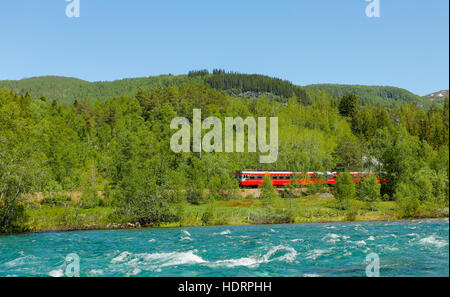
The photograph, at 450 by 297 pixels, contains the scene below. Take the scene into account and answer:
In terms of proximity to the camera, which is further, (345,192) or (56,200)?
(345,192)

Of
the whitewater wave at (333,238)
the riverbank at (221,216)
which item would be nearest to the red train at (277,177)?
the riverbank at (221,216)

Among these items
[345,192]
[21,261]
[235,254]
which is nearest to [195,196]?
[345,192]

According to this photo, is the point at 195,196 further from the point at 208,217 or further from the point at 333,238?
the point at 333,238

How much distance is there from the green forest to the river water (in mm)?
4158

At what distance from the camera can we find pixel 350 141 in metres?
98.3

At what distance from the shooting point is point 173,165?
84562mm

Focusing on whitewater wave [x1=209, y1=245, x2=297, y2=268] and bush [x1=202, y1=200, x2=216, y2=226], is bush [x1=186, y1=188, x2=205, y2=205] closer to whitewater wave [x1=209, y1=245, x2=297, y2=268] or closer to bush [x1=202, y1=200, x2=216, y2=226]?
bush [x1=202, y1=200, x2=216, y2=226]

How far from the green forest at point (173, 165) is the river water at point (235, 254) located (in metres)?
4.16

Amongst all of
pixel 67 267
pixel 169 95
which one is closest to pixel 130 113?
pixel 169 95

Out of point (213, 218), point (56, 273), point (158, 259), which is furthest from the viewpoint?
point (213, 218)

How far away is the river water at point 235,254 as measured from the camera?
18550mm

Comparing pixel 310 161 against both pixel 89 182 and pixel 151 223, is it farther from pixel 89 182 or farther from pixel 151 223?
pixel 151 223

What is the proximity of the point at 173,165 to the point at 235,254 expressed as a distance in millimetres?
62328

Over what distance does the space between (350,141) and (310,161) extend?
1173 cm
